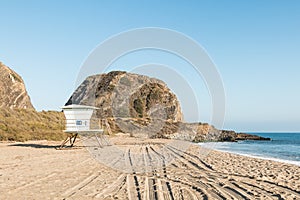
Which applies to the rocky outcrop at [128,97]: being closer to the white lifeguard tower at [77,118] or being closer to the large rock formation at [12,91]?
the large rock formation at [12,91]

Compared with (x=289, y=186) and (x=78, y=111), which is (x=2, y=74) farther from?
(x=289, y=186)

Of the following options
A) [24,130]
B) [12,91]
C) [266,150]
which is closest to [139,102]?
[12,91]

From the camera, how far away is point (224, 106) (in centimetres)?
1686

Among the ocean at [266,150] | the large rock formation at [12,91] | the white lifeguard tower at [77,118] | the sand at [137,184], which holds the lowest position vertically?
the sand at [137,184]

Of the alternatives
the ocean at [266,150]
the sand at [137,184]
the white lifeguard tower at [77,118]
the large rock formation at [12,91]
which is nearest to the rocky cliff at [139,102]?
the large rock formation at [12,91]

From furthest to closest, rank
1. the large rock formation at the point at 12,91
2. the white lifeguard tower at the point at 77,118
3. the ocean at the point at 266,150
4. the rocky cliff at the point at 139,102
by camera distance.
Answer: the rocky cliff at the point at 139,102 → the large rock formation at the point at 12,91 → the ocean at the point at 266,150 → the white lifeguard tower at the point at 77,118

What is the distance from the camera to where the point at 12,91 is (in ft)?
184

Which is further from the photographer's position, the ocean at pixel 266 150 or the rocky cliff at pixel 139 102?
the rocky cliff at pixel 139 102

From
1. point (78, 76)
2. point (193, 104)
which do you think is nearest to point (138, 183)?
point (78, 76)

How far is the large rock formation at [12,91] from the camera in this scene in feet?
179

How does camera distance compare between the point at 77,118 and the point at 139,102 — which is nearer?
the point at 77,118

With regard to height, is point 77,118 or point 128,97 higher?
point 128,97

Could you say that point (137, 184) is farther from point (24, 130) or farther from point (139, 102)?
point (139, 102)

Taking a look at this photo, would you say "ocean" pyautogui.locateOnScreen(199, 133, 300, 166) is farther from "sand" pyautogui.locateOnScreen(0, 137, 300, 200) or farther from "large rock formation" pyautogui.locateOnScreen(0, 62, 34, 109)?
"large rock formation" pyautogui.locateOnScreen(0, 62, 34, 109)
